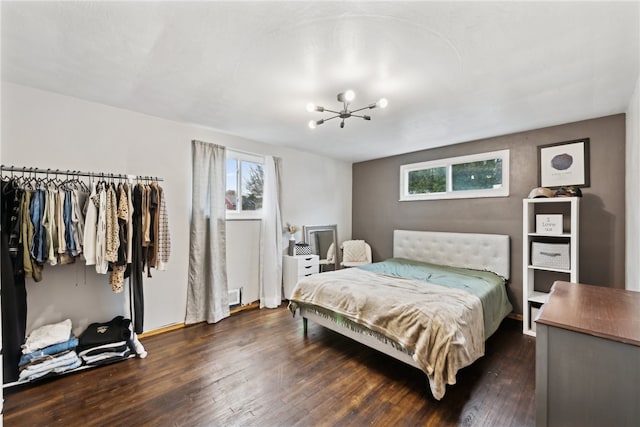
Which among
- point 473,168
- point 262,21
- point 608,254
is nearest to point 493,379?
point 608,254

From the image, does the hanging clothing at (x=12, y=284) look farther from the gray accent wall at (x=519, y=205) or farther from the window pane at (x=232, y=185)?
the gray accent wall at (x=519, y=205)

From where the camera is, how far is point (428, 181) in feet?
14.9

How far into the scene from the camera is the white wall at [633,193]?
7.12 feet

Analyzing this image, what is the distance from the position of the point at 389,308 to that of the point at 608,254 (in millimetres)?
2680

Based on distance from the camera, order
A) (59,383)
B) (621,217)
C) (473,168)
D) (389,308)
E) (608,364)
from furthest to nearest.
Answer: (473,168)
(621,217)
(389,308)
(59,383)
(608,364)

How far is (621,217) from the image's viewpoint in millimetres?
2902

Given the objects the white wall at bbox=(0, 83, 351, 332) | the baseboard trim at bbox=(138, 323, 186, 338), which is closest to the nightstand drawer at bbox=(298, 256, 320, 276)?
the white wall at bbox=(0, 83, 351, 332)

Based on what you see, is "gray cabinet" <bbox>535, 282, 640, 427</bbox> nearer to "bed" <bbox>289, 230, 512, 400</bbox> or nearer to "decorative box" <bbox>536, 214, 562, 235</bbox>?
"bed" <bbox>289, 230, 512, 400</bbox>

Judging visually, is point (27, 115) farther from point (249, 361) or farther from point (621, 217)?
point (621, 217)

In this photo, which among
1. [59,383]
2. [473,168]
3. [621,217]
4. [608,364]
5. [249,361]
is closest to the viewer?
[608,364]

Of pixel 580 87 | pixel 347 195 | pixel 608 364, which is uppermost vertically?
pixel 580 87

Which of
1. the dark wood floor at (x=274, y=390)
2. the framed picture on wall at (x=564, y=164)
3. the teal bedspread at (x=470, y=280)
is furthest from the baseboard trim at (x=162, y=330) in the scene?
the framed picture on wall at (x=564, y=164)

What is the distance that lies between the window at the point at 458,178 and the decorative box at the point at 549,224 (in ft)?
1.95

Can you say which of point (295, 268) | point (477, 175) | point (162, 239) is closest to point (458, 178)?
point (477, 175)
